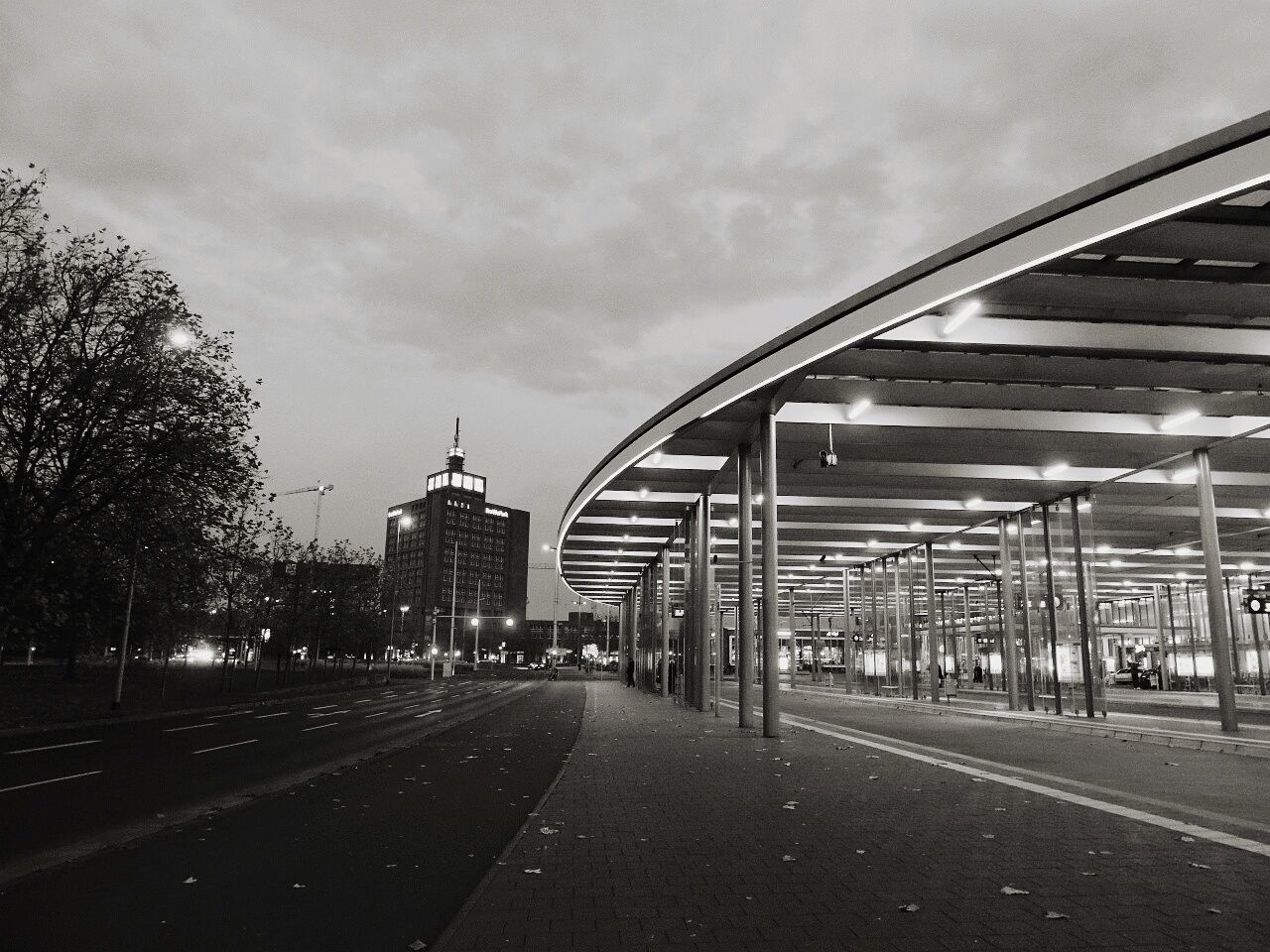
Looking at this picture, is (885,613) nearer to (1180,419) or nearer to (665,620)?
(665,620)

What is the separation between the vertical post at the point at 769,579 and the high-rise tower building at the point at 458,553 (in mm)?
114973

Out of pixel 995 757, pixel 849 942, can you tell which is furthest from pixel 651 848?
pixel 995 757

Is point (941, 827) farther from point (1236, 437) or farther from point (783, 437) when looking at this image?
point (1236, 437)

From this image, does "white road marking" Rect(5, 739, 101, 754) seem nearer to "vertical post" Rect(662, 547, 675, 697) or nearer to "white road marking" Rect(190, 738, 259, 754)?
"white road marking" Rect(190, 738, 259, 754)

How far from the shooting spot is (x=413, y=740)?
16.8m

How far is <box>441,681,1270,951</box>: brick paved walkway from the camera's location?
14.9ft

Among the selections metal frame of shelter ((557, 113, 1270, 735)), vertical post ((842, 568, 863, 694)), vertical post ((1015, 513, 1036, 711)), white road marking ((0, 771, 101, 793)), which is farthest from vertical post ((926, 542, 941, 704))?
white road marking ((0, 771, 101, 793))

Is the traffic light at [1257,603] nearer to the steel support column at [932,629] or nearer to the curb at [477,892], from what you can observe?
the steel support column at [932,629]

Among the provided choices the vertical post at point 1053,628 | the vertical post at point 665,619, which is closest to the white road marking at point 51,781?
the vertical post at point 665,619

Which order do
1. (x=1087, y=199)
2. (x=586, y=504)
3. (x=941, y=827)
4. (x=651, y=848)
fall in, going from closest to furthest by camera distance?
→ (x=651, y=848)
(x=941, y=827)
(x=1087, y=199)
(x=586, y=504)

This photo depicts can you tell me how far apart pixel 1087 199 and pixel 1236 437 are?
38.0ft

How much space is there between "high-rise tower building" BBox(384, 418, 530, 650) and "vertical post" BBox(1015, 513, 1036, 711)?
109537 millimetres

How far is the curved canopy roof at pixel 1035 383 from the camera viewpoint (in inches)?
362

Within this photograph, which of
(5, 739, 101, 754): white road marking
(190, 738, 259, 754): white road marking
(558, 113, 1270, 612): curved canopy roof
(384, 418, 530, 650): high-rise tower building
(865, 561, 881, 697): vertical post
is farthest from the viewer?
(384, 418, 530, 650): high-rise tower building
